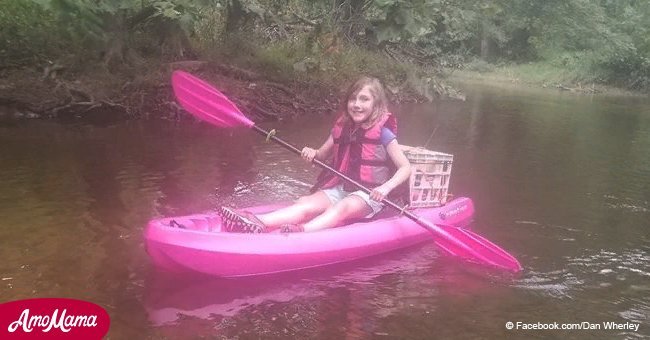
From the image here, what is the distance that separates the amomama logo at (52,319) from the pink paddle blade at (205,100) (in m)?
2.02

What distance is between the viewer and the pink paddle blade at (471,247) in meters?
3.90

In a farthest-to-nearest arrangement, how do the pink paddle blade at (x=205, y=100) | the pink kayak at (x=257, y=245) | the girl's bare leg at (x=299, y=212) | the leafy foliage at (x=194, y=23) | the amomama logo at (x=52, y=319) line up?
1. the leafy foliage at (x=194, y=23)
2. the pink paddle blade at (x=205, y=100)
3. the girl's bare leg at (x=299, y=212)
4. the pink kayak at (x=257, y=245)
5. the amomama logo at (x=52, y=319)

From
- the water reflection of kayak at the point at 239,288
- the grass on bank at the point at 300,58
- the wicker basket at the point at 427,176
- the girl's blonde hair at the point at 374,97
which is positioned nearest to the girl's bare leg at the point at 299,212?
the water reflection of kayak at the point at 239,288

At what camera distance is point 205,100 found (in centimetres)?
477

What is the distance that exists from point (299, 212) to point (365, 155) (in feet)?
2.05

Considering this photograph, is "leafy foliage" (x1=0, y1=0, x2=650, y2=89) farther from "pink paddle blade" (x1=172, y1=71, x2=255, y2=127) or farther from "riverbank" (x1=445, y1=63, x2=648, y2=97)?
"riverbank" (x1=445, y1=63, x2=648, y2=97)

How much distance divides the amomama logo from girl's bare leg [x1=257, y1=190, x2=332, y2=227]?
1163mm

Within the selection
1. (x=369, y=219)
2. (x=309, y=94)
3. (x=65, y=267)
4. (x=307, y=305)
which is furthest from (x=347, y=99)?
(x=309, y=94)

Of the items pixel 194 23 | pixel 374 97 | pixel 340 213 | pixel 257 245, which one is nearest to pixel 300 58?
pixel 194 23

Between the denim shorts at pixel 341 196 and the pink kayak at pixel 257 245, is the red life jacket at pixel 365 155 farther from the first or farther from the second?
the pink kayak at pixel 257 245

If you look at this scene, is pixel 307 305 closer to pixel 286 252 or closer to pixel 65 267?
pixel 286 252

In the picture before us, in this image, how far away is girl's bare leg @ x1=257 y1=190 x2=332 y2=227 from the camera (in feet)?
12.6

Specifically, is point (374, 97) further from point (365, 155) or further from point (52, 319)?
point (52, 319)

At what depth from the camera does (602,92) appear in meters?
22.7
